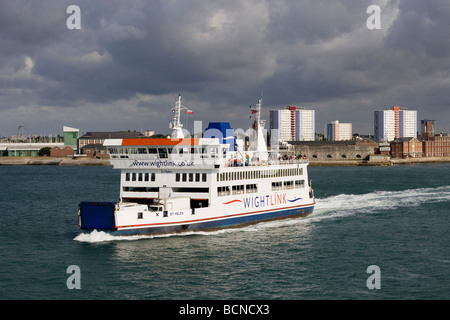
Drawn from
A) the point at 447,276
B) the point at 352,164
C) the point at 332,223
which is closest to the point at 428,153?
the point at 352,164

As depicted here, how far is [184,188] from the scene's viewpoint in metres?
36.4

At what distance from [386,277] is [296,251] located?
22.5 feet

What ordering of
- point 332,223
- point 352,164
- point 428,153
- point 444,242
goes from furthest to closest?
point 428,153, point 352,164, point 332,223, point 444,242

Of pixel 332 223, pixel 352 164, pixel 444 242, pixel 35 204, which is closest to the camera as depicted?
pixel 444 242

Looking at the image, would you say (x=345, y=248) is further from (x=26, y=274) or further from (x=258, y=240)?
(x=26, y=274)

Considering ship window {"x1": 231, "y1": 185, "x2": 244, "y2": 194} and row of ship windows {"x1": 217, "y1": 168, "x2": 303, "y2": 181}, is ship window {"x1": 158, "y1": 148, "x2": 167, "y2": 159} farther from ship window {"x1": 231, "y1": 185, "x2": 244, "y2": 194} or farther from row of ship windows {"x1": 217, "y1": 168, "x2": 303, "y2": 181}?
ship window {"x1": 231, "y1": 185, "x2": 244, "y2": 194}

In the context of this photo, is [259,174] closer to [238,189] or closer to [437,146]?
[238,189]

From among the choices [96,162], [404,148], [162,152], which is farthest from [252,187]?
[404,148]

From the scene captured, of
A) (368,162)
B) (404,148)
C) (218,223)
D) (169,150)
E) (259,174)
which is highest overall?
(169,150)

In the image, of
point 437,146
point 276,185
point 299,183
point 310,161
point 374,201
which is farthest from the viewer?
point 437,146

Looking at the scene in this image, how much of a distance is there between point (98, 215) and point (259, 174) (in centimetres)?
1415

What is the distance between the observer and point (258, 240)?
33.9m

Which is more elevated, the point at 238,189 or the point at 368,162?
the point at 238,189
